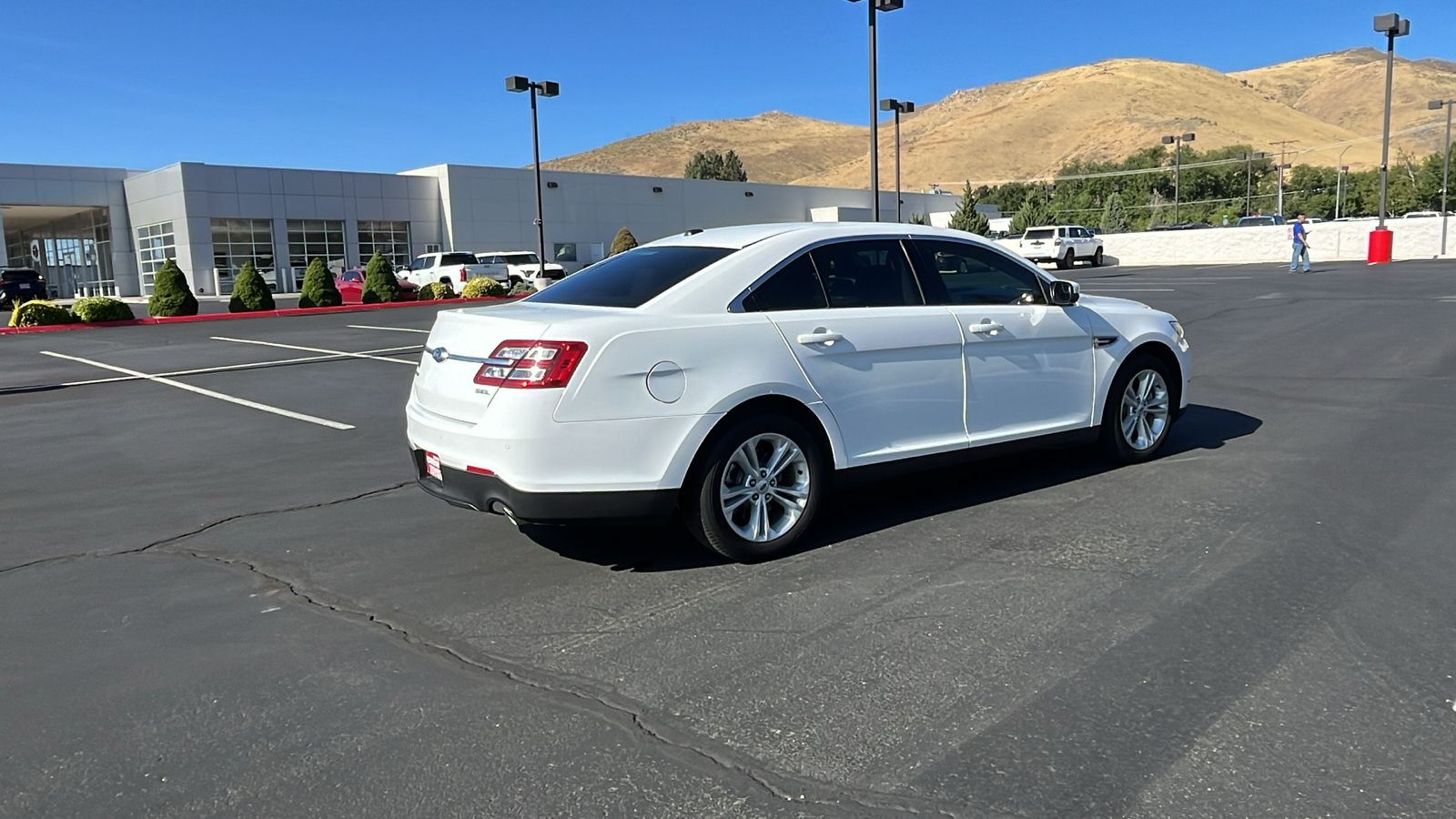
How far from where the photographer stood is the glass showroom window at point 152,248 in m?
46.2

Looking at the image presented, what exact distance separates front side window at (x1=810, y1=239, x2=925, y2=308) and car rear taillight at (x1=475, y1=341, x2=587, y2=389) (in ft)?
5.10

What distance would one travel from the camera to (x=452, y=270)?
35406 mm

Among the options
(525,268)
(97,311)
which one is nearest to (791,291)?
(97,311)

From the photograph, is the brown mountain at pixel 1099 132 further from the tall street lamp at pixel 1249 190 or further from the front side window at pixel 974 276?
the front side window at pixel 974 276

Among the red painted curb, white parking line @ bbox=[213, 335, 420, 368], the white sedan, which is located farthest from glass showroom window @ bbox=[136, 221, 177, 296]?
the white sedan

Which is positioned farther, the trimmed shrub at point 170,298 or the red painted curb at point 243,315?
the trimmed shrub at point 170,298

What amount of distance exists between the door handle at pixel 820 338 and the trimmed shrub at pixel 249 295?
1115 inches

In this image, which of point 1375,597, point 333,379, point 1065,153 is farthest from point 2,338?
point 1065,153

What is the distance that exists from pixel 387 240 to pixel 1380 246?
137 ft

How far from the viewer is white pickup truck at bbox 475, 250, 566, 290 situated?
36.8 metres

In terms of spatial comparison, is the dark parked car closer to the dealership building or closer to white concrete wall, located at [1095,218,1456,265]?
the dealership building

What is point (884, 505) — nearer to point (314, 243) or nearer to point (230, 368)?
point (230, 368)

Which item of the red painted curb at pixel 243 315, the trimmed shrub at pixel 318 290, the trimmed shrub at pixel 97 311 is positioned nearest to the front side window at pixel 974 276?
the red painted curb at pixel 243 315

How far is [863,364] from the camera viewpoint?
541cm
